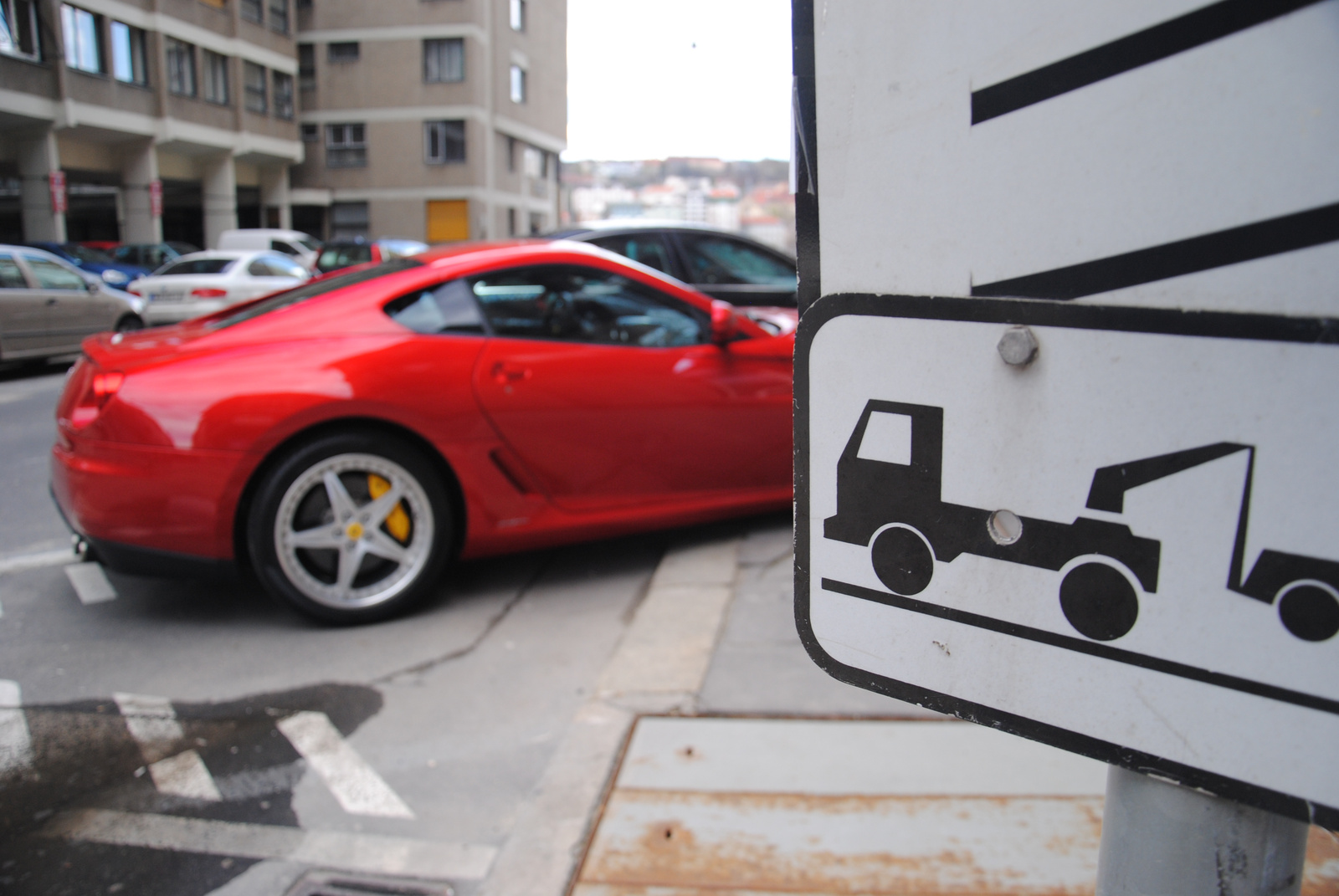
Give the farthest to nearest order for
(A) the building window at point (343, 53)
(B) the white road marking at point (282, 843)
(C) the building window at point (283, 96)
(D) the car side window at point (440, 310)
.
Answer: (C) the building window at point (283, 96) → (A) the building window at point (343, 53) → (D) the car side window at point (440, 310) → (B) the white road marking at point (282, 843)

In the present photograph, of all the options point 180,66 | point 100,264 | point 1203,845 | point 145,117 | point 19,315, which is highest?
point 145,117

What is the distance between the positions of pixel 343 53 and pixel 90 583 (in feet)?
12.4

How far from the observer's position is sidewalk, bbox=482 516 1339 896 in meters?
2.04

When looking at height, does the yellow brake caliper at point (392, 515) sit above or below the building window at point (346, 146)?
below

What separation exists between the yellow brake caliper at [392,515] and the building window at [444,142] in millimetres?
3387

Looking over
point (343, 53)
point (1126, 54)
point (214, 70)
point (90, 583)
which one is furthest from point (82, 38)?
point (1126, 54)

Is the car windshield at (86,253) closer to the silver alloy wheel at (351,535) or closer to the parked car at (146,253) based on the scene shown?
the parked car at (146,253)

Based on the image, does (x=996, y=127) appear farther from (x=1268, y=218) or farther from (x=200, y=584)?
(x=200, y=584)

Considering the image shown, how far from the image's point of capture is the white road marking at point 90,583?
385cm

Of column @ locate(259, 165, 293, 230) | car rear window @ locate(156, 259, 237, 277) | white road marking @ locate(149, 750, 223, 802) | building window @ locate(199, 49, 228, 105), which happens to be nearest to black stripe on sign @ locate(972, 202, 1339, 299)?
white road marking @ locate(149, 750, 223, 802)

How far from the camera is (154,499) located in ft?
11.0

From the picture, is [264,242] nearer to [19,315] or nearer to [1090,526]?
[19,315]

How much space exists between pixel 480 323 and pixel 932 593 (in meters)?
3.39

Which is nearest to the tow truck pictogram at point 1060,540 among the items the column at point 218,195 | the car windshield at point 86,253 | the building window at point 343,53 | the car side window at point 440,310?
the car side window at point 440,310
